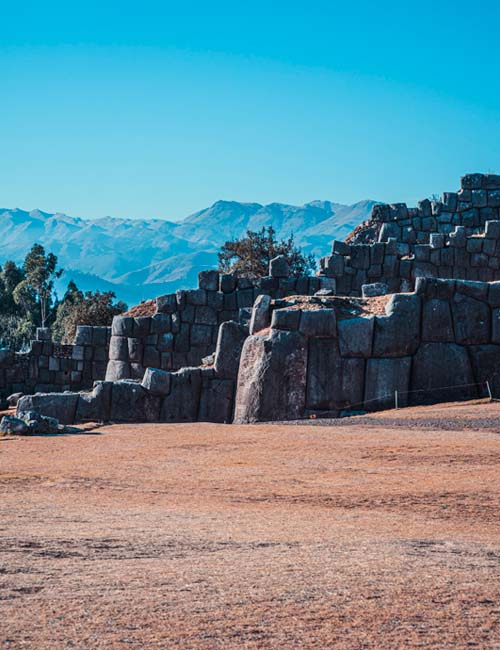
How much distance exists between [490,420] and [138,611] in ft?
45.2

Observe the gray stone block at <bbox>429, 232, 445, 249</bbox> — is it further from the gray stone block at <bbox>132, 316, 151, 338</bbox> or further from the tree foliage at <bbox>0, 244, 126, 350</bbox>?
the tree foliage at <bbox>0, 244, 126, 350</bbox>

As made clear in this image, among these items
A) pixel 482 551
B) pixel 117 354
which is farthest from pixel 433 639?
pixel 117 354

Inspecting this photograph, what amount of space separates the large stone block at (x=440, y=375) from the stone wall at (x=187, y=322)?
11.6m

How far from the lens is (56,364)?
40.0 m

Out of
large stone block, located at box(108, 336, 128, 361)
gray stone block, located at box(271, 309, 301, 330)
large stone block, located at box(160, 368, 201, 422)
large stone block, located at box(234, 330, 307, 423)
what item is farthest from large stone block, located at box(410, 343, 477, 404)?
large stone block, located at box(108, 336, 128, 361)

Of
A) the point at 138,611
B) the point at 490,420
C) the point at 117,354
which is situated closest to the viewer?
the point at 138,611

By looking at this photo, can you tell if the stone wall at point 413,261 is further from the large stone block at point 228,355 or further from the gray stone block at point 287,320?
the gray stone block at point 287,320

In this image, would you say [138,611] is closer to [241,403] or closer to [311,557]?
[311,557]

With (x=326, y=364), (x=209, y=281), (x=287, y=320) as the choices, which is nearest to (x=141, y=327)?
(x=209, y=281)

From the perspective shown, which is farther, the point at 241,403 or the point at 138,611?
the point at 241,403

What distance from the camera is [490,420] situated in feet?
62.6

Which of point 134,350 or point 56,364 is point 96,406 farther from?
point 56,364

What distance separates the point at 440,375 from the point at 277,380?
4.13 metres

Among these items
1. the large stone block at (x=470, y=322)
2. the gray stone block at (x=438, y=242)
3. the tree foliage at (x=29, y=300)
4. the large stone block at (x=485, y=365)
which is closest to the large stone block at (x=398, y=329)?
the large stone block at (x=470, y=322)
